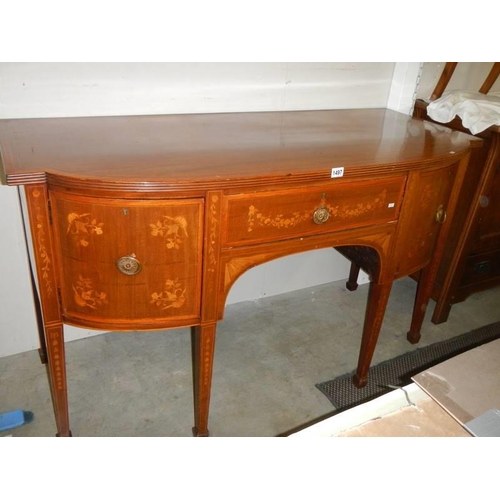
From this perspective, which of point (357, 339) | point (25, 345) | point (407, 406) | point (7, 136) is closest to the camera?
point (407, 406)

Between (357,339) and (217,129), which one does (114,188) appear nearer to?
(217,129)

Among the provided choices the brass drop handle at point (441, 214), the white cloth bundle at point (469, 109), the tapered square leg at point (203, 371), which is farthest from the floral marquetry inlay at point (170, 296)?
the white cloth bundle at point (469, 109)

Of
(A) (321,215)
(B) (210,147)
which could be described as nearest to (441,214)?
(A) (321,215)

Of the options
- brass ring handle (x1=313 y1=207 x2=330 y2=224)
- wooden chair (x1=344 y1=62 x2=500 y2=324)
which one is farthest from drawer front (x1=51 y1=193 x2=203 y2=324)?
wooden chair (x1=344 y1=62 x2=500 y2=324)

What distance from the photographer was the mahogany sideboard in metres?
1.01

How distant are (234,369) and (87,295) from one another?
74cm

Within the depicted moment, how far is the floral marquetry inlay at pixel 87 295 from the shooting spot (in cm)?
111

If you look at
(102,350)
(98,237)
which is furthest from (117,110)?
(102,350)

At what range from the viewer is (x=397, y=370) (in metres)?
1.77

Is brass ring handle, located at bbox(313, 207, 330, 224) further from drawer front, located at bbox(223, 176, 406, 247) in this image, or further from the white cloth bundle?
the white cloth bundle

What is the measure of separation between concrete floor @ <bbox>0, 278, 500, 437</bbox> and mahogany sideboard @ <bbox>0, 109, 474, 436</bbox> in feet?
0.45

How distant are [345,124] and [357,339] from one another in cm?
84

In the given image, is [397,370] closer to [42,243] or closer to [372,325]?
[372,325]
